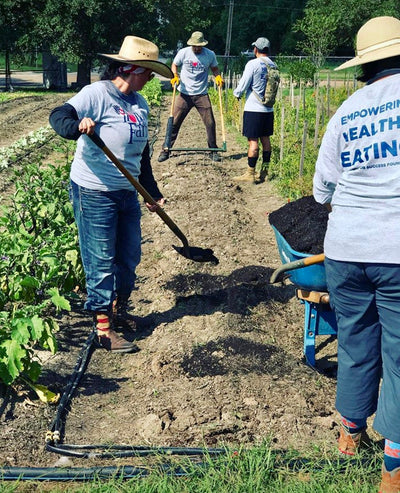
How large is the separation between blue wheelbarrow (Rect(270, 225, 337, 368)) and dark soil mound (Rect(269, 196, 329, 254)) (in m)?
0.15

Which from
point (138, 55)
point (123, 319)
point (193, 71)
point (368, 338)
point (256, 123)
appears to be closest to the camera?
point (368, 338)

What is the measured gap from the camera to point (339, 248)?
3.01 metres

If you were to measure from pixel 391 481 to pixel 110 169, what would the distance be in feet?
7.75

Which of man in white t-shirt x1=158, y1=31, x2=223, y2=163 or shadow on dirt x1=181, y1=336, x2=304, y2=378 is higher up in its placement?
man in white t-shirt x1=158, y1=31, x2=223, y2=163

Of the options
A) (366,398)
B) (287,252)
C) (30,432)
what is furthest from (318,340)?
(30,432)

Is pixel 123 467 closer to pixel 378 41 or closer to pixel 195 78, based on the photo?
pixel 378 41

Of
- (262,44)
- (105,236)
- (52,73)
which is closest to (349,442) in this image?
(105,236)

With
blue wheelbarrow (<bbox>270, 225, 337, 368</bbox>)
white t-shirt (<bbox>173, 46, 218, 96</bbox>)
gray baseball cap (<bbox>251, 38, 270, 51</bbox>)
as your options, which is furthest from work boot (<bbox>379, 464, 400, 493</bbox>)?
white t-shirt (<bbox>173, 46, 218, 96</bbox>)

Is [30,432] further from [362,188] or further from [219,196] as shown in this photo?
[219,196]

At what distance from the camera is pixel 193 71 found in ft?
32.1

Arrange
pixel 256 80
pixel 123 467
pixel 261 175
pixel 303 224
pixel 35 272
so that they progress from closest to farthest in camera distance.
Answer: pixel 123 467 < pixel 303 224 < pixel 35 272 < pixel 256 80 < pixel 261 175

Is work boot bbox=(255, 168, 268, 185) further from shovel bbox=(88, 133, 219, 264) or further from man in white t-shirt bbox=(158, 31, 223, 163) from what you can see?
shovel bbox=(88, 133, 219, 264)

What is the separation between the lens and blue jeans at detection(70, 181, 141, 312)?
4.37 metres

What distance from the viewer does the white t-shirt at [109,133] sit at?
416 centimetres
